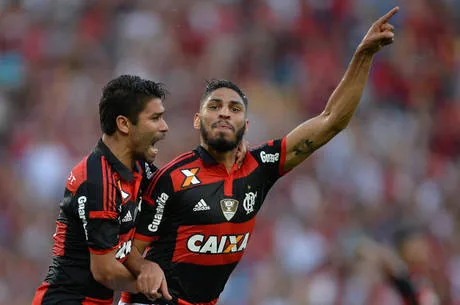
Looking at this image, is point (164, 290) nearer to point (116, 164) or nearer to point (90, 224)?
point (90, 224)

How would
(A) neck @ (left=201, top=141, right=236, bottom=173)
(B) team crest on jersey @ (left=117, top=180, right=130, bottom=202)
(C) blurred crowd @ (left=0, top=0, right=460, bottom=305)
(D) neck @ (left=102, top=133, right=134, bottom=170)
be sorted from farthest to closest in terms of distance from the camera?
(C) blurred crowd @ (left=0, top=0, right=460, bottom=305), (A) neck @ (left=201, top=141, right=236, bottom=173), (D) neck @ (left=102, top=133, right=134, bottom=170), (B) team crest on jersey @ (left=117, top=180, right=130, bottom=202)

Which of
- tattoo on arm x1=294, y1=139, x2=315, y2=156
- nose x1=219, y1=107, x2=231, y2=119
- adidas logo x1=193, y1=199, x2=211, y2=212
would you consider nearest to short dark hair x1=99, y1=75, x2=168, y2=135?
nose x1=219, y1=107, x2=231, y2=119

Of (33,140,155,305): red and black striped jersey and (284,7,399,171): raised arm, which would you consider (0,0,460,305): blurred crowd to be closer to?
(284,7,399,171): raised arm

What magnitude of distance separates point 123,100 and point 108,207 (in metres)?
0.67

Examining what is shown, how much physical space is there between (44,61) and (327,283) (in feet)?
16.0

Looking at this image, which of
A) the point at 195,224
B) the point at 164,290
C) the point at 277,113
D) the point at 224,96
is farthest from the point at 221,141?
the point at 277,113

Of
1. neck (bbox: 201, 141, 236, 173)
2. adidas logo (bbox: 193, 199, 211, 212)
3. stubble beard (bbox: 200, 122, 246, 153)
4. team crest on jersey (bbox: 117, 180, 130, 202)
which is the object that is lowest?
adidas logo (bbox: 193, 199, 211, 212)

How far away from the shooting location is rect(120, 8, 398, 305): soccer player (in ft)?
19.2

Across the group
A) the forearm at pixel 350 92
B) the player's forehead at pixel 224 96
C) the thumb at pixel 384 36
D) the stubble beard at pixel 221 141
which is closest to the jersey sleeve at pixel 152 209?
the stubble beard at pixel 221 141

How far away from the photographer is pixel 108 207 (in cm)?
537

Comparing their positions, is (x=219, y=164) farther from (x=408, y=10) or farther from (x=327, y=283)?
(x=408, y=10)

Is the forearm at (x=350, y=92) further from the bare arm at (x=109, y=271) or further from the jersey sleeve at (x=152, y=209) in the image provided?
the bare arm at (x=109, y=271)

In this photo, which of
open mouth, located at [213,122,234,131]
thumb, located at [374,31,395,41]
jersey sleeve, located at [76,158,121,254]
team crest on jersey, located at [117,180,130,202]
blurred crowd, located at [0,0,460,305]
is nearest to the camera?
jersey sleeve, located at [76,158,121,254]

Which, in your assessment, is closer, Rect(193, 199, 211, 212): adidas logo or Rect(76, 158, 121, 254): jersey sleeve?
Rect(76, 158, 121, 254): jersey sleeve
